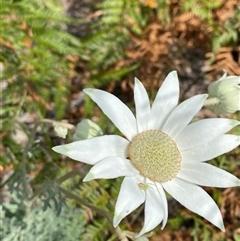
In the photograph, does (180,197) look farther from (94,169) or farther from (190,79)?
(190,79)

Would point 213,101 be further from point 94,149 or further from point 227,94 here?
point 94,149

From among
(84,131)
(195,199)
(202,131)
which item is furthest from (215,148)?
(84,131)

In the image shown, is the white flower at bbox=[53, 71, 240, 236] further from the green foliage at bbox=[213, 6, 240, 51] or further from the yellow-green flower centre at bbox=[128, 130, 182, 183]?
the green foliage at bbox=[213, 6, 240, 51]

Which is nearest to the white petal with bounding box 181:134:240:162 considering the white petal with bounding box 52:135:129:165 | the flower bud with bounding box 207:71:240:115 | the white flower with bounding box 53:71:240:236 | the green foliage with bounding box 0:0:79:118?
the white flower with bounding box 53:71:240:236

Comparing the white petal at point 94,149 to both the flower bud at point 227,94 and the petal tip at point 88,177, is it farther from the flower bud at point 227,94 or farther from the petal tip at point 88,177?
the flower bud at point 227,94

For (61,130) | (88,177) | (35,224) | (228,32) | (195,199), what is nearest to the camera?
Result: (88,177)

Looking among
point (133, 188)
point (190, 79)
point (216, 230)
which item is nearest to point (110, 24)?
point (190, 79)
